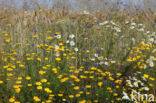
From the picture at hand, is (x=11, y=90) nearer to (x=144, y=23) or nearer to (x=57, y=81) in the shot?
(x=57, y=81)

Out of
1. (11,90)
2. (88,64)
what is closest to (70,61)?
(88,64)

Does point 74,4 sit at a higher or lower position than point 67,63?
higher

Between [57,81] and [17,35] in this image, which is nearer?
[57,81]

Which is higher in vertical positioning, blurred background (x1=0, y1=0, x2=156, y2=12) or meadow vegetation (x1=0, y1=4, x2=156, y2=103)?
blurred background (x1=0, y1=0, x2=156, y2=12)

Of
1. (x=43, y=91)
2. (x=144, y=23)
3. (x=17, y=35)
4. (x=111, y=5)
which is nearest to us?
(x=43, y=91)

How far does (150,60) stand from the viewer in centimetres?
321

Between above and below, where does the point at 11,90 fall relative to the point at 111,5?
below

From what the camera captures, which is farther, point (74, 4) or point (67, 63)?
point (74, 4)

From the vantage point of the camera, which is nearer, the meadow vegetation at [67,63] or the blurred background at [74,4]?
the meadow vegetation at [67,63]

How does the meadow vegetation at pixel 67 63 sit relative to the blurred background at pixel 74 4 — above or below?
below

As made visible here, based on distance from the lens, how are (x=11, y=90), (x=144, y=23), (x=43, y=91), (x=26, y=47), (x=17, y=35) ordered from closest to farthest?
(x=11, y=90)
(x=43, y=91)
(x=26, y=47)
(x=17, y=35)
(x=144, y=23)

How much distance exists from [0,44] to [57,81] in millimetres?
1138

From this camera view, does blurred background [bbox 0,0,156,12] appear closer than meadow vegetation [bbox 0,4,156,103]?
No

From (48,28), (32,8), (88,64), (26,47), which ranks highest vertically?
(32,8)
